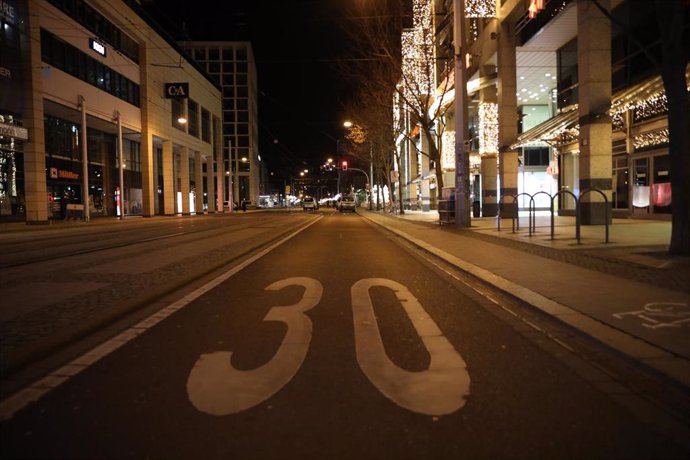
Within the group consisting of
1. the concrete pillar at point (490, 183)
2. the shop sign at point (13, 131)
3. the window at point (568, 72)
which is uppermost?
the window at point (568, 72)

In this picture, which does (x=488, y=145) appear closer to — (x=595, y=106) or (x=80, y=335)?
(x=595, y=106)

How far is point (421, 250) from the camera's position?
15.8 metres

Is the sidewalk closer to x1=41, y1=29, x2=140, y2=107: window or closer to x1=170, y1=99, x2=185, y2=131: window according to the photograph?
x1=41, y1=29, x2=140, y2=107: window

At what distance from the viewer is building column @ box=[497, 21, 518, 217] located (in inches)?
1143

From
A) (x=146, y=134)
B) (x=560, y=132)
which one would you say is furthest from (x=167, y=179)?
(x=560, y=132)

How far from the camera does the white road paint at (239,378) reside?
13.5 feet

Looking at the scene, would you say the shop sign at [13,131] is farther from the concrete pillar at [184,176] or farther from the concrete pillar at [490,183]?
the concrete pillar at [184,176]

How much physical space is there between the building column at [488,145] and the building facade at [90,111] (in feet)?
79.1

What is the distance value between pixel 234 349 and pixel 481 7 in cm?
2716

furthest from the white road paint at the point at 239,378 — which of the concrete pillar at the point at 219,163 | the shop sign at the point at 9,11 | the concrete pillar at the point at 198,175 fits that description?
the concrete pillar at the point at 219,163

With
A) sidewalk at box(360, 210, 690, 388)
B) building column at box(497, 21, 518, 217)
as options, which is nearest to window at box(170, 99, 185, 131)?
building column at box(497, 21, 518, 217)

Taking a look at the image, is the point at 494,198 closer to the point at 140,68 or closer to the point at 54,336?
the point at 54,336

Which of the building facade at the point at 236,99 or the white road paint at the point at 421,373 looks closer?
the white road paint at the point at 421,373

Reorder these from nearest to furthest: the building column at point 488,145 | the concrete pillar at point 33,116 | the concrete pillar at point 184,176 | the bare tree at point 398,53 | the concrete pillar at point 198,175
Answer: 1. the bare tree at point 398,53
2. the building column at point 488,145
3. the concrete pillar at point 33,116
4. the concrete pillar at point 184,176
5. the concrete pillar at point 198,175
